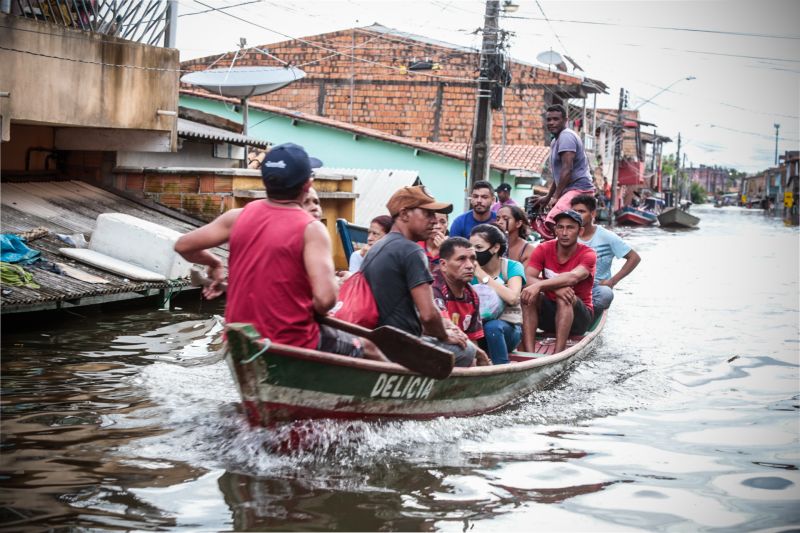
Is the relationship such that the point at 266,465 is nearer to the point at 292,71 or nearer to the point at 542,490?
the point at 542,490

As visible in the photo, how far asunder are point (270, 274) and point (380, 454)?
164cm

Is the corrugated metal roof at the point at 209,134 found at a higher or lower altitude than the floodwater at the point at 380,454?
higher

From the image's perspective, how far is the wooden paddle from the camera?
577 centimetres

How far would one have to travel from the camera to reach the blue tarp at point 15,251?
10086mm

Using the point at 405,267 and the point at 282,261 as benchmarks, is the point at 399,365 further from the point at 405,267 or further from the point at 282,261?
the point at 282,261

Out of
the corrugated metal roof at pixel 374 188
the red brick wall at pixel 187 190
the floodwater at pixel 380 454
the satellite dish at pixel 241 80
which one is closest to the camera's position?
the floodwater at pixel 380 454

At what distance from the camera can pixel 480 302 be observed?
7.99m

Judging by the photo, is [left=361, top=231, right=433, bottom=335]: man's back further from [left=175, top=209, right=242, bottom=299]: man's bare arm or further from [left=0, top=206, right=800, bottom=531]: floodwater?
[left=175, top=209, right=242, bottom=299]: man's bare arm

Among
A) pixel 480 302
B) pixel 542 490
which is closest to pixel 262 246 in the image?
pixel 542 490

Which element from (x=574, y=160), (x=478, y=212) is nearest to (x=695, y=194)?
(x=574, y=160)

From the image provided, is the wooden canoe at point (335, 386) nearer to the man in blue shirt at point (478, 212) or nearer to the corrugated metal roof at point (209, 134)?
the man in blue shirt at point (478, 212)

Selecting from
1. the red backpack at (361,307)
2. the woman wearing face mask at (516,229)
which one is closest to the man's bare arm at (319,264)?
the red backpack at (361,307)

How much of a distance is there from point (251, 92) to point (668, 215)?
4233cm

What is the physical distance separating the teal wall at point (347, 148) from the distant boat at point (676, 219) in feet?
104
